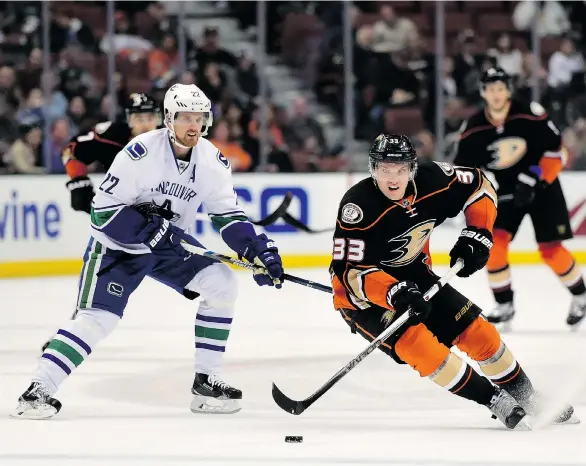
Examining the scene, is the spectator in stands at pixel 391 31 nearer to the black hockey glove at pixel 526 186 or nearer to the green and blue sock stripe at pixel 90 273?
the black hockey glove at pixel 526 186

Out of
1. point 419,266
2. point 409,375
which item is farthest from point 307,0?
point 419,266

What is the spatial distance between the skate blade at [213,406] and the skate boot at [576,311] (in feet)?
7.95

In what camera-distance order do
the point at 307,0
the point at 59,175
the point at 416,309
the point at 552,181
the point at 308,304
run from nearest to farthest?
the point at 416,309 < the point at 552,181 < the point at 308,304 < the point at 59,175 < the point at 307,0

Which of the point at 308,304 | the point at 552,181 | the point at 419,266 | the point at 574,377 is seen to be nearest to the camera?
the point at 419,266

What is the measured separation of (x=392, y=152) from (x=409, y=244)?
12.7 inches

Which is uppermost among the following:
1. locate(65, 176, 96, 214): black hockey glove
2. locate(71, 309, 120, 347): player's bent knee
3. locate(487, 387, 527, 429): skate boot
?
locate(65, 176, 96, 214): black hockey glove

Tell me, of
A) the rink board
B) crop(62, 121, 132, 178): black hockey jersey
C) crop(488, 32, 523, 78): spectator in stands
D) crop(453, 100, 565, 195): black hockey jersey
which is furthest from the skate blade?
crop(488, 32, 523, 78): spectator in stands

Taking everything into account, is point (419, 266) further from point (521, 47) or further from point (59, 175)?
point (521, 47)

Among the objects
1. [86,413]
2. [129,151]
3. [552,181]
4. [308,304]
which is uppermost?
[129,151]

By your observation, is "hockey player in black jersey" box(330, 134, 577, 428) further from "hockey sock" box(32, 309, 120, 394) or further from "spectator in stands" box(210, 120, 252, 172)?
"spectator in stands" box(210, 120, 252, 172)

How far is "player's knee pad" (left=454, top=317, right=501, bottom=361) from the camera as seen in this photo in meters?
3.73

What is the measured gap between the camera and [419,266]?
3904 millimetres

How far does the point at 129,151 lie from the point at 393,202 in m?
0.87

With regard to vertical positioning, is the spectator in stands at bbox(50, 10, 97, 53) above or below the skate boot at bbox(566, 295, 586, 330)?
above
